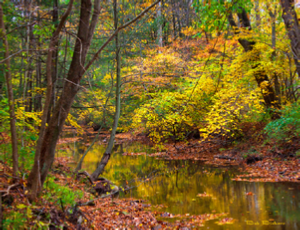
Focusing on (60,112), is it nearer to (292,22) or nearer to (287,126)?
(287,126)

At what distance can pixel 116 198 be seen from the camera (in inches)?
270

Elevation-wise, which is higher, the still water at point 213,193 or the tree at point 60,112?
the tree at point 60,112

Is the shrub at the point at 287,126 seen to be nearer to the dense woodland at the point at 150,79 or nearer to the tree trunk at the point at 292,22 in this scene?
the dense woodland at the point at 150,79

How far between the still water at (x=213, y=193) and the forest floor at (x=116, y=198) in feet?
1.32

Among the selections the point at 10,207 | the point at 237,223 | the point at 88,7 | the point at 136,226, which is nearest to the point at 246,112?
the point at 237,223

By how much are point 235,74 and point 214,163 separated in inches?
183

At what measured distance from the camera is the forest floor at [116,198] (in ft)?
11.6

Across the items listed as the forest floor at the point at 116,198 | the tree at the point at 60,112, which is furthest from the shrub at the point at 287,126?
the tree at the point at 60,112

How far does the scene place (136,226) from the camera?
488 cm

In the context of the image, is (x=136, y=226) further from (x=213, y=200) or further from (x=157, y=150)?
(x=157, y=150)

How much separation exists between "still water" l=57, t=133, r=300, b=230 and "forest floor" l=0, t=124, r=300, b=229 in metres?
0.40

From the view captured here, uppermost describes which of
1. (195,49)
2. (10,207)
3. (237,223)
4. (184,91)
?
(195,49)

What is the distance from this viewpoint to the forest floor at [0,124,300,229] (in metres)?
3.53

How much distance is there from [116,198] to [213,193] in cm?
289
